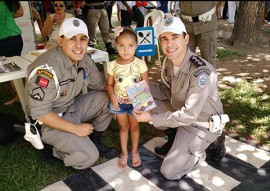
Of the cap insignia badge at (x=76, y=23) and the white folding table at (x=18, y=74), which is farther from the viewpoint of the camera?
the white folding table at (x=18, y=74)

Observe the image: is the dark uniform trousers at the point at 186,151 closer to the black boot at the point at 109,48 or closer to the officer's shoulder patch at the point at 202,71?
the officer's shoulder patch at the point at 202,71

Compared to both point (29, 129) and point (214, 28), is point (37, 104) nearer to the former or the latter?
point (29, 129)

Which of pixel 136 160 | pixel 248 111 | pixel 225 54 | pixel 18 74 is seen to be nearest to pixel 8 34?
pixel 18 74

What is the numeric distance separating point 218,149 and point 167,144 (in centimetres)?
51

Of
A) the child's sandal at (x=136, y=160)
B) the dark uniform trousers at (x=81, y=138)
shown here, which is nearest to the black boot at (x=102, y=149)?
the dark uniform trousers at (x=81, y=138)

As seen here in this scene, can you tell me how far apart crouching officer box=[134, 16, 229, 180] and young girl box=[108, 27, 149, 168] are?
24 centimetres

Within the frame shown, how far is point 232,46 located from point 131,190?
17.1 ft

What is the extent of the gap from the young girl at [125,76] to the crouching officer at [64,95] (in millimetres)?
295

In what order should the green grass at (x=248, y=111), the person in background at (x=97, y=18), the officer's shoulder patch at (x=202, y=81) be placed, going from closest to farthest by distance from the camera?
the officer's shoulder patch at (x=202, y=81) → the green grass at (x=248, y=111) → the person in background at (x=97, y=18)

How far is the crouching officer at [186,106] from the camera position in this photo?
2.35 m

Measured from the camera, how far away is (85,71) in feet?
9.23

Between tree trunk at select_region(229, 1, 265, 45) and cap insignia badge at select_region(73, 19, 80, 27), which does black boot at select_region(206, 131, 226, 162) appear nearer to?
cap insignia badge at select_region(73, 19, 80, 27)

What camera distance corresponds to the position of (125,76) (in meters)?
2.60

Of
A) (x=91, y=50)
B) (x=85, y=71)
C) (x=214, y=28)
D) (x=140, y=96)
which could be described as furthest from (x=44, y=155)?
(x=214, y=28)
